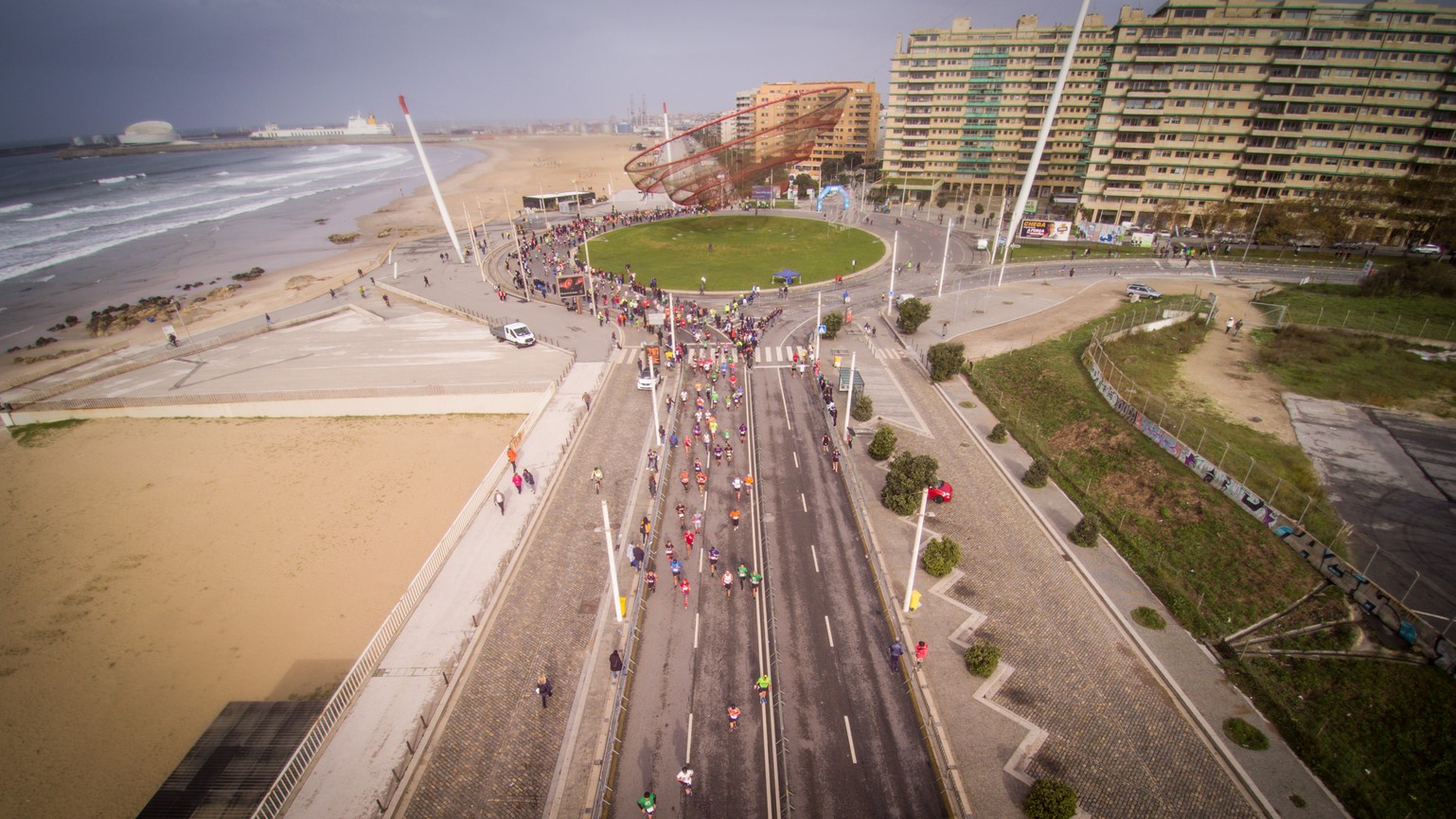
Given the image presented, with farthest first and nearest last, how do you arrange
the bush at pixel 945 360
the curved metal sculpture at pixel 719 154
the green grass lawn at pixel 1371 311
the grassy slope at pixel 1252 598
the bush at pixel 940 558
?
the curved metal sculpture at pixel 719 154
the green grass lawn at pixel 1371 311
the bush at pixel 945 360
the bush at pixel 940 558
the grassy slope at pixel 1252 598

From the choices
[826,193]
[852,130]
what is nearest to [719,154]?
[826,193]

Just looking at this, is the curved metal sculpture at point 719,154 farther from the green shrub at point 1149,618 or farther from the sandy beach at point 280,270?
the green shrub at point 1149,618

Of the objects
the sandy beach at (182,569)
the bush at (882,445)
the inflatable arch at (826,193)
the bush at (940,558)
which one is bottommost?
the sandy beach at (182,569)

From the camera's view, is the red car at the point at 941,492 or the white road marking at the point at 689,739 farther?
the red car at the point at 941,492

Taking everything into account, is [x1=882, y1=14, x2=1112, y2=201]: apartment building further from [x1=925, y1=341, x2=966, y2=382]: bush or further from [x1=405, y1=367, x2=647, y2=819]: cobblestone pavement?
[x1=405, y1=367, x2=647, y2=819]: cobblestone pavement

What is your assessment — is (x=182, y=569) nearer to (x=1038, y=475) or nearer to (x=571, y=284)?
(x=571, y=284)

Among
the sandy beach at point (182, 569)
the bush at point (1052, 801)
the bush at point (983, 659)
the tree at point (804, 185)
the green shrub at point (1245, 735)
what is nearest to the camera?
the bush at point (1052, 801)

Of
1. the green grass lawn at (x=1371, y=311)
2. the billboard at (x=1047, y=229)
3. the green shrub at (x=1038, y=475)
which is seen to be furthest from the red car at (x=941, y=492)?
the billboard at (x=1047, y=229)

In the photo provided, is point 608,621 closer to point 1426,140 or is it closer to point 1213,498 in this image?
point 1213,498
